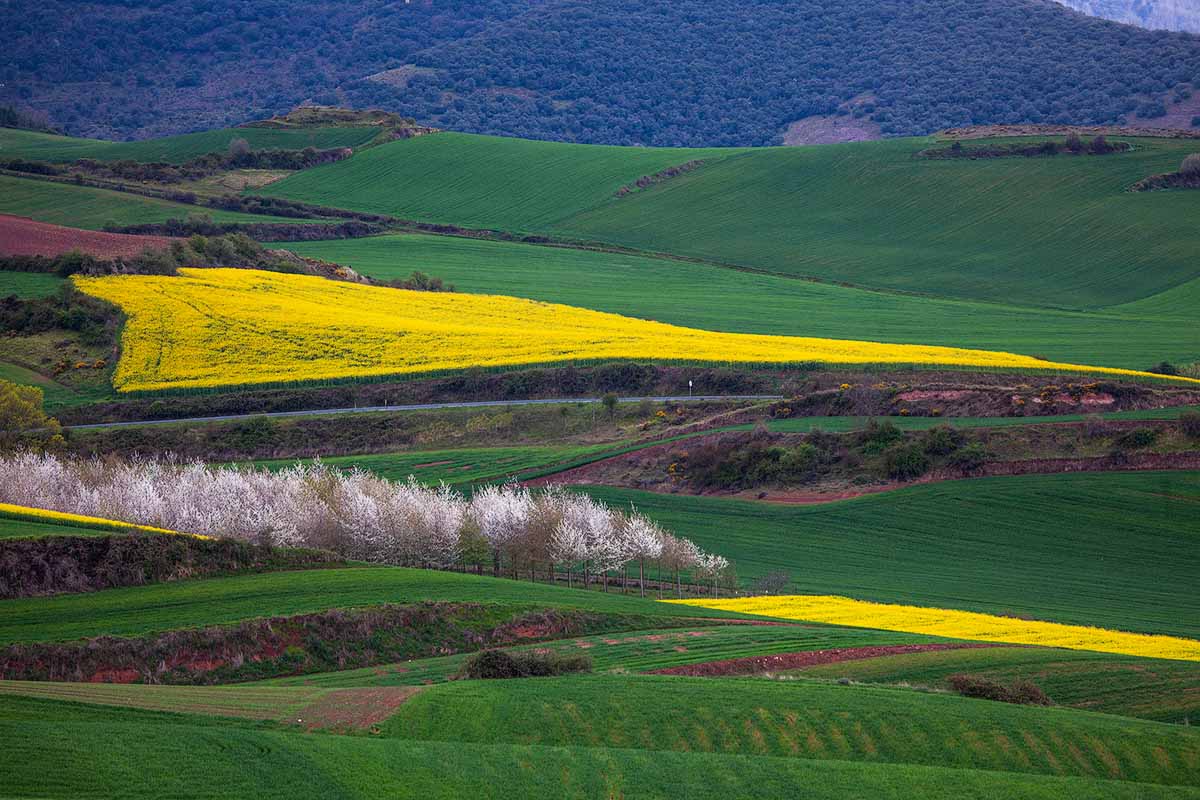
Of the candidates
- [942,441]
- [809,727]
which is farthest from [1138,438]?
[809,727]

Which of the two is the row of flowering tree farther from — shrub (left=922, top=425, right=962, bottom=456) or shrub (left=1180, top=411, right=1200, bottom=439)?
shrub (left=1180, top=411, right=1200, bottom=439)

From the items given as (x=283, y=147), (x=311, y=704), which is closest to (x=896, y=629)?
(x=311, y=704)

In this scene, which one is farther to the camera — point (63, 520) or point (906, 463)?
point (906, 463)

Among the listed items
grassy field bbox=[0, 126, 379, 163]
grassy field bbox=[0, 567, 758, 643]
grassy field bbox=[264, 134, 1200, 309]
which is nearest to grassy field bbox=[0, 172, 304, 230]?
grassy field bbox=[264, 134, 1200, 309]

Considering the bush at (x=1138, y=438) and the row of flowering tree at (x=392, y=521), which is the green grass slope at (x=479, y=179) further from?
the row of flowering tree at (x=392, y=521)

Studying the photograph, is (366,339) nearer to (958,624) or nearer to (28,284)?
(28,284)

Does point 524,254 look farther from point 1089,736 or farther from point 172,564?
point 1089,736
